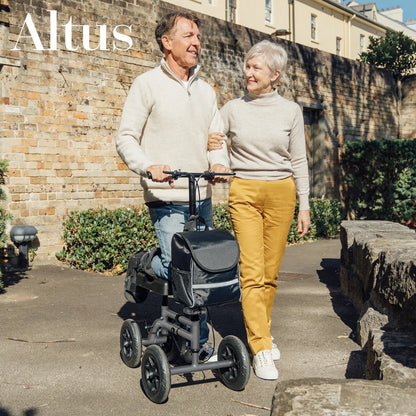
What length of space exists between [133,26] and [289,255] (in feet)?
14.3

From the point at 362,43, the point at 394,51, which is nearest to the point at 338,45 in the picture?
the point at 362,43

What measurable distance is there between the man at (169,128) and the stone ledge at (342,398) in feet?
4.37

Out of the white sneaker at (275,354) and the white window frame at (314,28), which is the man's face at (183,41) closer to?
the white sneaker at (275,354)

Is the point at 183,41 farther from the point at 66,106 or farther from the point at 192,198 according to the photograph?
the point at 66,106

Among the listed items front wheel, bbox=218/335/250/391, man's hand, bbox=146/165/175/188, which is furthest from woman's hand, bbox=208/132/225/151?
front wheel, bbox=218/335/250/391

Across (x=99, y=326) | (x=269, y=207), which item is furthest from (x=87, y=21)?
(x=269, y=207)

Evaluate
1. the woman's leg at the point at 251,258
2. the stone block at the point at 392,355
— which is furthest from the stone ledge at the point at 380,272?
the woman's leg at the point at 251,258

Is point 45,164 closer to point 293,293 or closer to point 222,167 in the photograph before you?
point 293,293

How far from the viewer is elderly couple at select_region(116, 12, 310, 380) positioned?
3.55 meters

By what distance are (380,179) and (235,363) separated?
10532mm

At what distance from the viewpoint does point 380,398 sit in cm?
223

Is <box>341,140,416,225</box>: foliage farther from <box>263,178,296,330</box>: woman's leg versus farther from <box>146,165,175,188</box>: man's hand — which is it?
<box>146,165,175,188</box>: man's hand

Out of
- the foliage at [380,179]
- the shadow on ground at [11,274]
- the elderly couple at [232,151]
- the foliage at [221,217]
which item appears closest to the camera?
the elderly couple at [232,151]

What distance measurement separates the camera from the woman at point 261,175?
3783 millimetres
